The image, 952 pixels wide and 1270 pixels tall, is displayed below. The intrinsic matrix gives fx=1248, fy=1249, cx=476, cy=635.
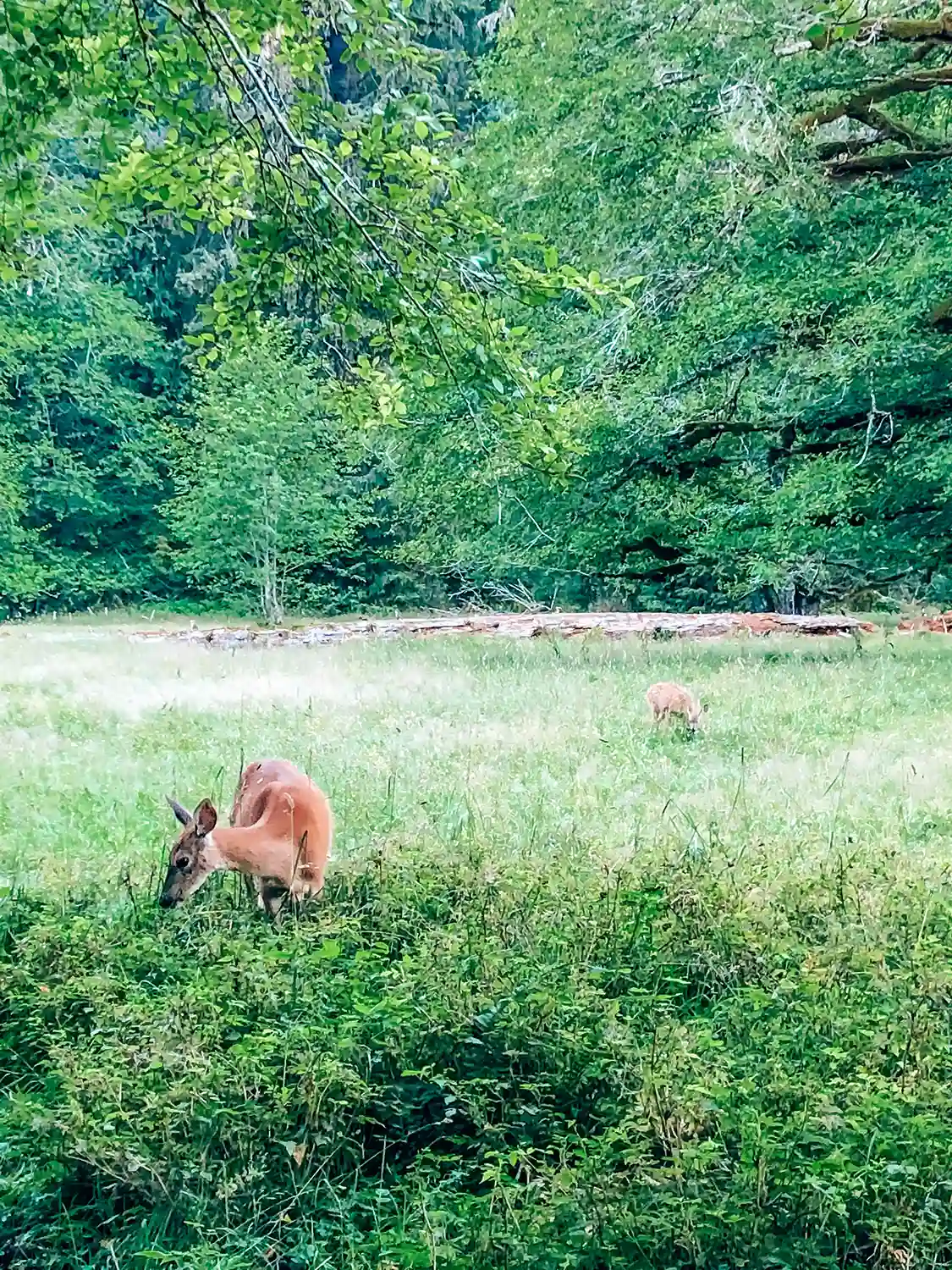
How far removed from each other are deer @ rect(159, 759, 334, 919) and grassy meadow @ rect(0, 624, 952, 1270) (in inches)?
4.9

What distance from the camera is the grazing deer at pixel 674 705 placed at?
29.9 ft

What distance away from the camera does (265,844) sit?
5297 millimetres

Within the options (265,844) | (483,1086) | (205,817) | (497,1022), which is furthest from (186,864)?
(483,1086)

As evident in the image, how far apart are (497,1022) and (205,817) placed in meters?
1.62

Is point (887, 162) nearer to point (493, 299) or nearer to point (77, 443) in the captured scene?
point (493, 299)

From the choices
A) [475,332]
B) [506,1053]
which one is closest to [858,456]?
[475,332]

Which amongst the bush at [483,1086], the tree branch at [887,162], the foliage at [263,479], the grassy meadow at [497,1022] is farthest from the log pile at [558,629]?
the bush at [483,1086]

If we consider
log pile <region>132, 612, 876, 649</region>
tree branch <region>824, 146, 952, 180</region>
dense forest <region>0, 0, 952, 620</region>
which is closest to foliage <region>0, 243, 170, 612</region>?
dense forest <region>0, 0, 952, 620</region>

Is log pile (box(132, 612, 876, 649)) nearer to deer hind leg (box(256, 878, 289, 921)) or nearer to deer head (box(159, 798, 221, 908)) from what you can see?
deer hind leg (box(256, 878, 289, 921))

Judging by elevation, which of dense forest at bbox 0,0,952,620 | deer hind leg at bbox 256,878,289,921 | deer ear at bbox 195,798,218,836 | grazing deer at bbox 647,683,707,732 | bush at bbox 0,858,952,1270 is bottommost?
bush at bbox 0,858,952,1270

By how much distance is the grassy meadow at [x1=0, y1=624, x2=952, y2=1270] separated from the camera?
3.12m

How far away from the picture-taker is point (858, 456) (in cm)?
1316

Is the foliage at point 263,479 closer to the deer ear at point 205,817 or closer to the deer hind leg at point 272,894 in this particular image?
the deer hind leg at point 272,894

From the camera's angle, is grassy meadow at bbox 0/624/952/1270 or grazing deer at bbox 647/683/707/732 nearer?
grassy meadow at bbox 0/624/952/1270
